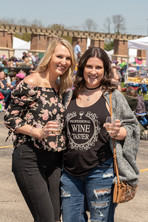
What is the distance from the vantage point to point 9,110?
357 cm

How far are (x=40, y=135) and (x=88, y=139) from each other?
0.39 m

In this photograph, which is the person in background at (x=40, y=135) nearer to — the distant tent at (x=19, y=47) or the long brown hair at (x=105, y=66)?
the long brown hair at (x=105, y=66)

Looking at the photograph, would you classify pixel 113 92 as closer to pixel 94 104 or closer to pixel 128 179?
pixel 94 104

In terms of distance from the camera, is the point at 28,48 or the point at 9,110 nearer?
the point at 9,110

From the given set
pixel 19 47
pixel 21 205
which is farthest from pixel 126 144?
pixel 19 47

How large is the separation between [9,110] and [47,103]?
33 centimetres

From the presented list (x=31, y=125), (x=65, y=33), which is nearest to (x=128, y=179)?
(x=31, y=125)

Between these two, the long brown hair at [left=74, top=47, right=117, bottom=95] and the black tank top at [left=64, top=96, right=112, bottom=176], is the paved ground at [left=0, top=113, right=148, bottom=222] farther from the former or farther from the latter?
the long brown hair at [left=74, top=47, right=117, bottom=95]

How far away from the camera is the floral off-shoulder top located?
3.48 m

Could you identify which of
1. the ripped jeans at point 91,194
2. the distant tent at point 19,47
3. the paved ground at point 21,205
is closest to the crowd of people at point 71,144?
the ripped jeans at point 91,194

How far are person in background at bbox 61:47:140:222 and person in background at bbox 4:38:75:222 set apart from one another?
0.31 feet

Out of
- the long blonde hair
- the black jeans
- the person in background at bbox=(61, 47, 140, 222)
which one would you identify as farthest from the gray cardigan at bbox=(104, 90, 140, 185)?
the black jeans

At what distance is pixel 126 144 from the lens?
343 centimetres

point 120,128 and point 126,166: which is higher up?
point 120,128
